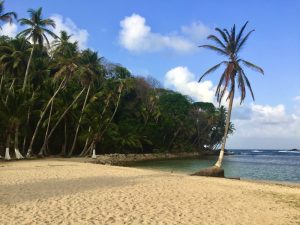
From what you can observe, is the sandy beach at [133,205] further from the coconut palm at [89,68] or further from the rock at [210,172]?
the coconut palm at [89,68]

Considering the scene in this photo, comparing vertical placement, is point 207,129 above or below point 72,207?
above

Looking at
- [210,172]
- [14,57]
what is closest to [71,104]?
[14,57]

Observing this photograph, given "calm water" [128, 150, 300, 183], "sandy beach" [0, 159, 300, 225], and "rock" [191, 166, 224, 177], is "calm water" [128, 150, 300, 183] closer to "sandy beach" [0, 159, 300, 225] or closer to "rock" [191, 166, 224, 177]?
"rock" [191, 166, 224, 177]

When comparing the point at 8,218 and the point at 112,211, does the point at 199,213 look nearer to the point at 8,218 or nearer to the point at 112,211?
the point at 112,211

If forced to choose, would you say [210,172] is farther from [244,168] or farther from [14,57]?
[14,57]

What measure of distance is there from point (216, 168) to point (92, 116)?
27426 mm

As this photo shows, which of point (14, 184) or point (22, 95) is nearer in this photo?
point (14, 184)

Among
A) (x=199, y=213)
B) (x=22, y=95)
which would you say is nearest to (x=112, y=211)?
(x=199, y=213)

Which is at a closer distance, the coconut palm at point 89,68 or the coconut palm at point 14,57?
the coconut palm at point 14,57

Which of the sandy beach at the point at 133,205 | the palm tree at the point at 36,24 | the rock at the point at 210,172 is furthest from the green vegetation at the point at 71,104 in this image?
the sandy beach at the point at 133,205

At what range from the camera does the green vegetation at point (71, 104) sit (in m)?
40.9

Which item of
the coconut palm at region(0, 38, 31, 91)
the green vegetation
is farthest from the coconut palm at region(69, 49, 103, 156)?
the coconut palm at region(0, 38, 31, 91)

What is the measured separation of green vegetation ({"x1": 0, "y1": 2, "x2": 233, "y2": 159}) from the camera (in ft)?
134

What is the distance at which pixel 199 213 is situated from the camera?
37.7 feet
